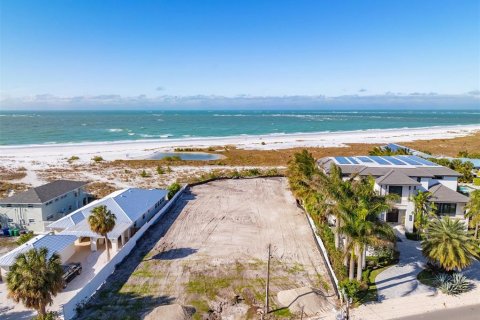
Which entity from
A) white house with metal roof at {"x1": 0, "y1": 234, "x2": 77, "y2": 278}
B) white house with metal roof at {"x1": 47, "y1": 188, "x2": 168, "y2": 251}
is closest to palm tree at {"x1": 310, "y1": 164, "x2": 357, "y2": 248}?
white house with metal roof at {"x1": 47, "y1": 188, "x2": 168, "y2": 251}

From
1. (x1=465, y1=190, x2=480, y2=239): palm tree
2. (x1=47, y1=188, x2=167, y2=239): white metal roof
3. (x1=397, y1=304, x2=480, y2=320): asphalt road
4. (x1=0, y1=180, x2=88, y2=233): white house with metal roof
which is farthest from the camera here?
(x1=0, y1=180, x2=88, y2=233): white house with metal roof

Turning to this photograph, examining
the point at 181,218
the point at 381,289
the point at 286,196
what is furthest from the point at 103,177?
the point at 381,289

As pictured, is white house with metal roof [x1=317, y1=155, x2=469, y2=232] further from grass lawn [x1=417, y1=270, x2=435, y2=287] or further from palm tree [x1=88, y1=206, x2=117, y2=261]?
palm tree [x1=88, y1=206, x2=117, y2=261]

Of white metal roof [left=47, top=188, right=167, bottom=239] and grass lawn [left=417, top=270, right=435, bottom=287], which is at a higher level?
white metal roof [left=47, top=188, right=167, bottom=239]

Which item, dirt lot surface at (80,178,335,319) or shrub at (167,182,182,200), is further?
shrub at (167,182,182,200)

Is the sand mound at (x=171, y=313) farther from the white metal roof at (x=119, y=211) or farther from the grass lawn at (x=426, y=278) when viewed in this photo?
the grass lawn at (x=426, y=278)

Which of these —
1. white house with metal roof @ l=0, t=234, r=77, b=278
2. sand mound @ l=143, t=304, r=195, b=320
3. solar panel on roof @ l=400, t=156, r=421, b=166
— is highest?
solar panel on roof @ l=400, t=156, r=421, b=166

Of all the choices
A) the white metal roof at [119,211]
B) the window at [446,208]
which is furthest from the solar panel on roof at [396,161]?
the white metal roof at [119,211]
